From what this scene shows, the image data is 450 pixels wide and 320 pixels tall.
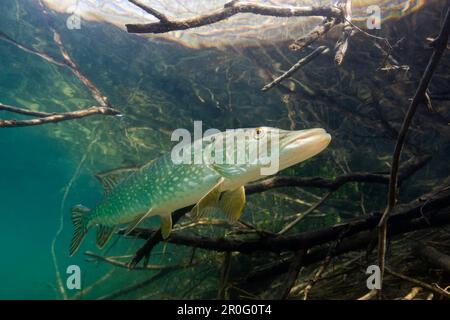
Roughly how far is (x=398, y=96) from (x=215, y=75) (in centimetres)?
519

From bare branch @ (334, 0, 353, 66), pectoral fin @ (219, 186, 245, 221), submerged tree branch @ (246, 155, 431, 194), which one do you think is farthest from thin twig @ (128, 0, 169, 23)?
submerged tree branch @ (246, 155, 431, 194)

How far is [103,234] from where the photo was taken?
391cm

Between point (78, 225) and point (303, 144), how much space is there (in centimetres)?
347

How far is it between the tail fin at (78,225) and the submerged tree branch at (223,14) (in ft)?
9.27

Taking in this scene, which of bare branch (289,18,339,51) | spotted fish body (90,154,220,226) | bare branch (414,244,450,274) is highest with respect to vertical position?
bare branch (289,18,339,51)

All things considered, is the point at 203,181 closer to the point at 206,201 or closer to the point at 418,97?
the point at 206,201

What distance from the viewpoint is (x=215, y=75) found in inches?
377

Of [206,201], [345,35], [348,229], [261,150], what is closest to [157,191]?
[206,201]

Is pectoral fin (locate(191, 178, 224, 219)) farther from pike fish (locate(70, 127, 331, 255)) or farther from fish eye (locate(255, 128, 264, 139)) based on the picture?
fish eye (locate(255, 128, 264, 139))

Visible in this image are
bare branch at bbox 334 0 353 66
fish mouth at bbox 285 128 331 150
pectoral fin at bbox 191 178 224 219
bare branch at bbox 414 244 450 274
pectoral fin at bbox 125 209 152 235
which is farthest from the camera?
bare branch at bbox 334 0 353 66

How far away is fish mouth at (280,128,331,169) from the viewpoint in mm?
2451

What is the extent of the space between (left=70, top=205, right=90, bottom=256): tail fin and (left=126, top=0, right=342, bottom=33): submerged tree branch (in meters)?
2.82
